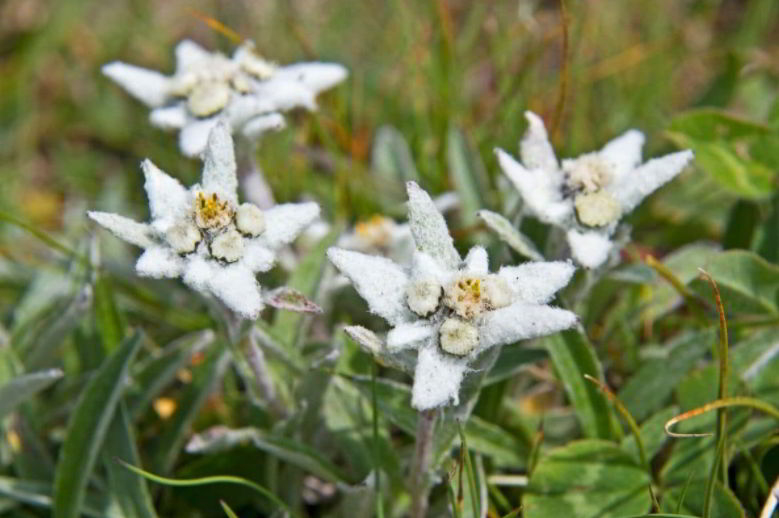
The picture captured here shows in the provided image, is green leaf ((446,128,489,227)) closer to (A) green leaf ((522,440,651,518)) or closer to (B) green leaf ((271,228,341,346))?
(B) green leaf ((271,228,341,346))

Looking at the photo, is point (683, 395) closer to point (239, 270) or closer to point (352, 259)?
point (352, 259)

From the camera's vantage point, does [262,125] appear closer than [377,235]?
Yes

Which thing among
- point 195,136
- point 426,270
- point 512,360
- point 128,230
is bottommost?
point 512,360

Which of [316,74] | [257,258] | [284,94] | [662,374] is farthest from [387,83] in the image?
[257,258]

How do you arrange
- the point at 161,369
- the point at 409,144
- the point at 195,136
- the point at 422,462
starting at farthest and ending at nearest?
the point at 409,144, the point at 161,369, the point at 195,136, the point at 422,462

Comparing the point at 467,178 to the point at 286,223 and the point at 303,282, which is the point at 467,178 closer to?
the point at 303,282

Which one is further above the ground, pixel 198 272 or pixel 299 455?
pixel 198 272

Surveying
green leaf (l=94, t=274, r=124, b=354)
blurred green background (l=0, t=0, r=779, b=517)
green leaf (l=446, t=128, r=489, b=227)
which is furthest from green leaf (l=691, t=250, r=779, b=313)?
green leaf (l=94, t=274, r=124, b=354)
